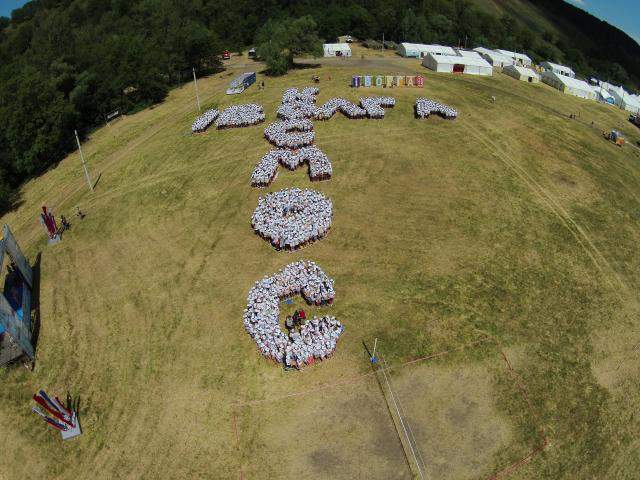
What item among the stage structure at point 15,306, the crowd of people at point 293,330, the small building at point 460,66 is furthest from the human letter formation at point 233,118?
the small building at point 460,66

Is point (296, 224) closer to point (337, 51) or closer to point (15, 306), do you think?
point (15, 306)

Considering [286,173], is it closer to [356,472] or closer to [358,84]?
[358,84]

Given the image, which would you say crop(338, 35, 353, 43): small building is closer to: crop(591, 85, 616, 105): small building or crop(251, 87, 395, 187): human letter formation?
crop(251, 87, 395, 187): human letter formation

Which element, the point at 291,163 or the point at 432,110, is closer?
the point at 291,163

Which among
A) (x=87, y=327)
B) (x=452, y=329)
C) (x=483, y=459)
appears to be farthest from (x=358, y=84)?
(x=483, y=459)

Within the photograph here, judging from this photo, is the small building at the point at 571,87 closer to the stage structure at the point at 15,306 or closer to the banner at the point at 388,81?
the banner at the point at 388,81

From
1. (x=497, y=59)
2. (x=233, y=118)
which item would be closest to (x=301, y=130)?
(x=233, y=118)
